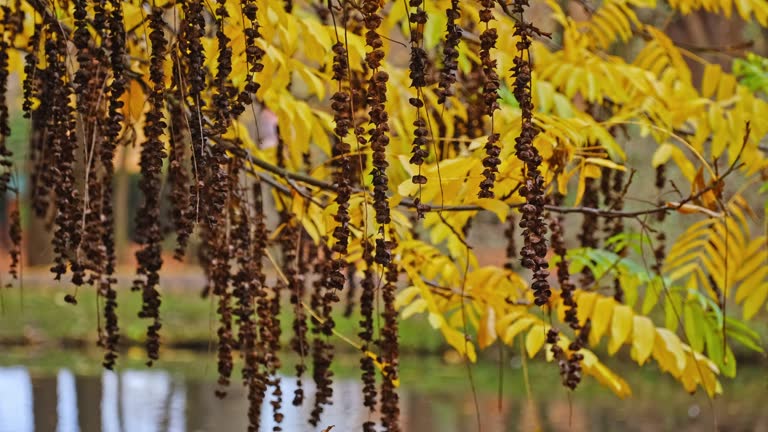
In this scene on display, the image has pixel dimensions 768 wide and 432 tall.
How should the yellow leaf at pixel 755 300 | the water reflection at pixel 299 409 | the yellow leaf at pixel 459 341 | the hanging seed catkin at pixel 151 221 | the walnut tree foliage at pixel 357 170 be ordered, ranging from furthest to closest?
1. the water reflection at pixel 299 409
2. the yellow leaf at pixel 755 300
3. the yellow leaf at pixel 459 341
4. the hanging seed catkin at pixel 151 221
5. the walnut tree foliage at pixel 357 170

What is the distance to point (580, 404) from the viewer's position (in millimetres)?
8227

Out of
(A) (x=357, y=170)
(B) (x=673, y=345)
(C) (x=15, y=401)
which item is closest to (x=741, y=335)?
(B) (x=673, y=345)

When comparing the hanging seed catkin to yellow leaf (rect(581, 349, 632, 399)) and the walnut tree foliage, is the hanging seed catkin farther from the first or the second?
yellow leaf (rect(581, 349, 632, 399))

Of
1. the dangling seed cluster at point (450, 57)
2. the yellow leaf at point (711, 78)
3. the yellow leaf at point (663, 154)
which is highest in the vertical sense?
the yellow leaf at point (711, 78)

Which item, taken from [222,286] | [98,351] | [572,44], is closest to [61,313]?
[98,351]

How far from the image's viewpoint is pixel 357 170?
3424 mm

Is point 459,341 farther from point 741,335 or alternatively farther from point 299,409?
point 299,409

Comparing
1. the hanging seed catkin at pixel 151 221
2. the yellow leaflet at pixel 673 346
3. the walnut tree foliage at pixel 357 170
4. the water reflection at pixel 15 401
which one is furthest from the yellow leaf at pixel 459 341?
the water reflection at pixel 15 401

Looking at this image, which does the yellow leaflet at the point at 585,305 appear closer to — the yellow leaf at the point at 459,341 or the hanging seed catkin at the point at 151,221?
the yellow leaf at the point at 459,341

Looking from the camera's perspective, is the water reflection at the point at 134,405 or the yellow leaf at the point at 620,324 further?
the water reflection at the point at 134,405

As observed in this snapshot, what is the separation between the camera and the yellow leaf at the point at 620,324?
2.95 meters

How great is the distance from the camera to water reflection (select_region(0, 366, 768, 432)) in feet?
23.1

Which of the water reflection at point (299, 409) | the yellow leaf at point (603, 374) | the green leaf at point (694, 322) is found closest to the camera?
the yellow leaf at point (603, 374)

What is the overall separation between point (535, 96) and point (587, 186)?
324mm
